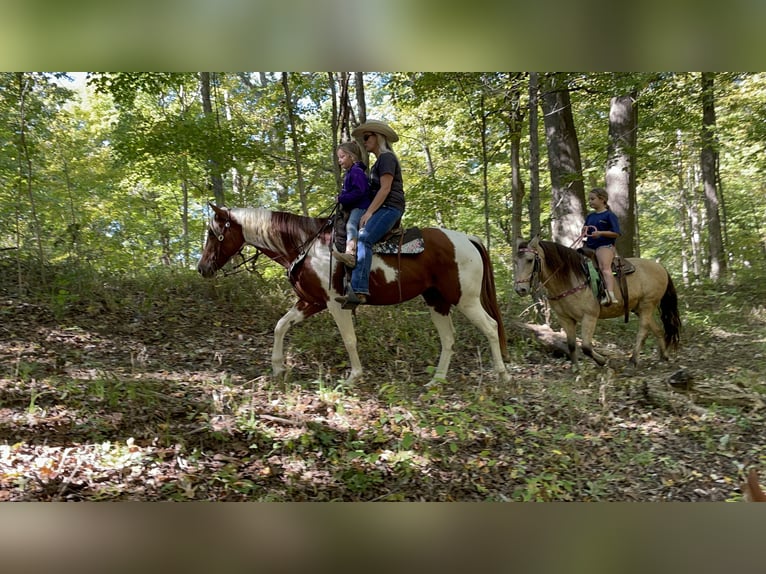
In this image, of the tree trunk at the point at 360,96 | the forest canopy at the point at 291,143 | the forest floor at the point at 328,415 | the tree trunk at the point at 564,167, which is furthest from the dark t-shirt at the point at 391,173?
the tree trunk at the point at 564,167

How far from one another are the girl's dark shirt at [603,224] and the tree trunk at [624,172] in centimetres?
292

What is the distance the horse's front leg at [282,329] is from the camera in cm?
491

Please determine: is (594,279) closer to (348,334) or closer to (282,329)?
(348,334)

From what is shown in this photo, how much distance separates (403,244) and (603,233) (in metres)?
2.68

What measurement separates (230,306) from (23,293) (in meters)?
2.54

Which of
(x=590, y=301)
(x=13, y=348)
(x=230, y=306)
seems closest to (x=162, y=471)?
(x=13, y=348)

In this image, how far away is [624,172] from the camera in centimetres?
882

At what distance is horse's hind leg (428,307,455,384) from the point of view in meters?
5.24

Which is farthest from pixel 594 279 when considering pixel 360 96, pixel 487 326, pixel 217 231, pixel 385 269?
pixel 217 231

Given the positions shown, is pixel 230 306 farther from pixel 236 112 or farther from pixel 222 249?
pixel 236 112

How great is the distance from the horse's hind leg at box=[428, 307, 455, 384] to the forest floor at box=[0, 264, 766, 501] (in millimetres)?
184

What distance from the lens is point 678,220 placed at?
72.9 feet

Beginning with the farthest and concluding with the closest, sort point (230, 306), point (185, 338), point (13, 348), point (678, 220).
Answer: point (678, 220)
point (230, 306)
point (185, 338)
point (13, 348)

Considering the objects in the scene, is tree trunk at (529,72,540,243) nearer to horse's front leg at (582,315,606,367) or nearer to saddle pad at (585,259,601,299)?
saddle pad at (585,259,601,299)
